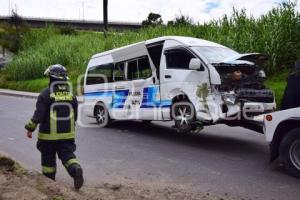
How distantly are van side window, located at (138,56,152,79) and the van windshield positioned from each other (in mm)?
1537

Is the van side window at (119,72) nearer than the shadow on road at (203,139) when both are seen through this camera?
No

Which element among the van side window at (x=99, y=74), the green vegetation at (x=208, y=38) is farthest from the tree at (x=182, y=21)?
the van side window at (x=99, y=74)

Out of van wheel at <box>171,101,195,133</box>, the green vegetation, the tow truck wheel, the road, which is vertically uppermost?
the green vegetation

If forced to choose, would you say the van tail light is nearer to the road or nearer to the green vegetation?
the road

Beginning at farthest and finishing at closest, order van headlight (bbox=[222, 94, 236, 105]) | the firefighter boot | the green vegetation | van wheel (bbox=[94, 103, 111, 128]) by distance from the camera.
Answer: the green vegetation
van wheel (bbox=[94, 103, 111, 128])
van headlight (bbox=[222, 94, 236, 105])
the firefighter boot

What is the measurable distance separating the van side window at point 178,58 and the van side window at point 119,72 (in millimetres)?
2023

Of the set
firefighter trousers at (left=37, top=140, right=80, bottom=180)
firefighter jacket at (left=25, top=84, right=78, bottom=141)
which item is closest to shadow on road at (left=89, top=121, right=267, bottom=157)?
firefighter trousers at (left=37, top=140, right=80, bottom=180)

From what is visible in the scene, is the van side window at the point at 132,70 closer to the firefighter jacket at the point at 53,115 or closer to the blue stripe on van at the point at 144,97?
the blue stripe on van at the point at 144,97

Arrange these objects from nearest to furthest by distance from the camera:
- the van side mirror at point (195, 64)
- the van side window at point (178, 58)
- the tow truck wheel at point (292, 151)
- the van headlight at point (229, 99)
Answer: the tow truck wheel at point (292, 151) < the van headlight at point (229, 99) < the van side mirror at point (195, 64) < the van side window at point (178, 58)

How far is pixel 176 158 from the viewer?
8812 millimetres

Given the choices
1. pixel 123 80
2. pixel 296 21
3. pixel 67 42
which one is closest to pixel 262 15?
pixel 296 21

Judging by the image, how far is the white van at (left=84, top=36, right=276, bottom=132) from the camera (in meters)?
9.16

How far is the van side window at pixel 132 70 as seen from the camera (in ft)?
38.0

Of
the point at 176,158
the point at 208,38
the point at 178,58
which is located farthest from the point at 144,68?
the point at 208,38
